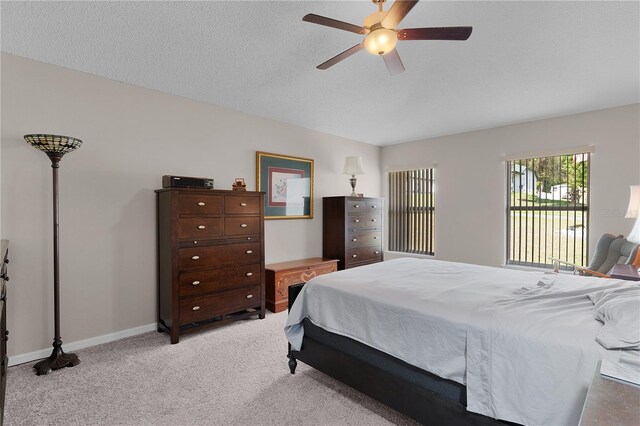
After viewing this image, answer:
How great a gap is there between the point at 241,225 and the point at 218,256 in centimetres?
42

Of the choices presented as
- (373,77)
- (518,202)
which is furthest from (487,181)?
(373,77)

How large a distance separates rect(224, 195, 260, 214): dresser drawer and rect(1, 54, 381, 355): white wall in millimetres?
546

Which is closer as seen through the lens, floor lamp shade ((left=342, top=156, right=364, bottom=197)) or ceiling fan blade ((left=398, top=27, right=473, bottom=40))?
ceiling fan blade ((left=398, top=27, right=473, bottom=40))

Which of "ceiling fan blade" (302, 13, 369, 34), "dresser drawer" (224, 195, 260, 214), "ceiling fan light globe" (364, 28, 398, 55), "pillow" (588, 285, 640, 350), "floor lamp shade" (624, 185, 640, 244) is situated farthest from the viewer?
"dresser drawer" (224, 195, 260, 214)

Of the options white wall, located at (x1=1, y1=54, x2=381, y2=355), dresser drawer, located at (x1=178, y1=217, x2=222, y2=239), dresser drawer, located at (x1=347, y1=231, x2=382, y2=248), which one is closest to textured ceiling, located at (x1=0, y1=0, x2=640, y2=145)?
white wall, located at (x1=1, y1=54, x2=381, y2=355)

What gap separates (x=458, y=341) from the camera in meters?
1.60

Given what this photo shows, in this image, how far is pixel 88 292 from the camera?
2.98 metres

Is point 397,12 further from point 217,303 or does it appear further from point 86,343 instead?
point 86,343

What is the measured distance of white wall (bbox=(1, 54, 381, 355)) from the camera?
2648 millimetres

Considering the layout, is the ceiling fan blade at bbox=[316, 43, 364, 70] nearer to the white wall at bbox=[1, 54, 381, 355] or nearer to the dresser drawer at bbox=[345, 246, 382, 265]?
the white wall at bbox=[1, 54, 381, 355]

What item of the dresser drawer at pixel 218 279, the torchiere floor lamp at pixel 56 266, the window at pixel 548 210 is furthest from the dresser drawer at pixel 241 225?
the window at pixel 548 210

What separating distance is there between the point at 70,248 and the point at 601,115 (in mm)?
6044

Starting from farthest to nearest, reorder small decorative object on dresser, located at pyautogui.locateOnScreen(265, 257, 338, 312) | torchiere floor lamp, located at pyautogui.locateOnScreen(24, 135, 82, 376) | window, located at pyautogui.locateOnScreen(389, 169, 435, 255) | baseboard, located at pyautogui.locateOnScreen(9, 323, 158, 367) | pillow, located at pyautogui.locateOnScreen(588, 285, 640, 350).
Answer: window, located at pyautogui.locateOnScreen(389, 169, 435, 255) < small decorative object on dresser, located at pyautogui.locateOnScreen(265, 257, 338, 312) < baseboard, located at pyautogui.locateOnScreen(9, 323, 158, 367) < torchiere floor lamp, located at pyautogui.locateOnScreen(24, 135, 82, 376) < pillow, located at pyautogui.locateOnScreen(588, 285, 640, 350)

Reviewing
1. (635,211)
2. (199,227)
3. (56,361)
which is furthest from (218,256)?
(635,211)
